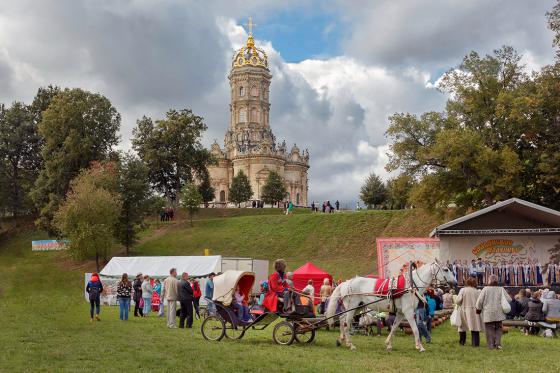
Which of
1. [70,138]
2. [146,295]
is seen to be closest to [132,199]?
[70,138]

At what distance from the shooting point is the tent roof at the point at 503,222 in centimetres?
2814

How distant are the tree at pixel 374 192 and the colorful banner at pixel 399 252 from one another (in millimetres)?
43344

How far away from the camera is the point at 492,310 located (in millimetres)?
14336

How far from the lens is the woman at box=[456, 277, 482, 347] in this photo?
48.8 feet

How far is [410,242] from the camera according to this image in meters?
32.1

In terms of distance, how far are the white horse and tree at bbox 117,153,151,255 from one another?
120ft

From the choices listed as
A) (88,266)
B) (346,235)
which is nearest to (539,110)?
(346,235)

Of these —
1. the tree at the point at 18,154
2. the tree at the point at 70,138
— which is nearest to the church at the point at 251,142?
the tree at the point at 18,154

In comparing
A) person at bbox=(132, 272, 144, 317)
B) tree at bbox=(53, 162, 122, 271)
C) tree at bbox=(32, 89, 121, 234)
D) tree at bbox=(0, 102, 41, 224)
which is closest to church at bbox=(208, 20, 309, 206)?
tree at bbox=(0, 102, 41, 224)

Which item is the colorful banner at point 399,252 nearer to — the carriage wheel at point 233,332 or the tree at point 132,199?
the carriage wheel at point 233,332

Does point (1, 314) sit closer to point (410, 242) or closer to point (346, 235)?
point (410, 242)

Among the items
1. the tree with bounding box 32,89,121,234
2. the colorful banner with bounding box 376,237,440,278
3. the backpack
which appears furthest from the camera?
the tree with bounding box 32,89,121,234

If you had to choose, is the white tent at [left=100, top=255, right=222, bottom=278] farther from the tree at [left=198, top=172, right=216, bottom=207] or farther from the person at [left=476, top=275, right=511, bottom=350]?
the tree at [left=198, top=172, right=216, bottom=207]

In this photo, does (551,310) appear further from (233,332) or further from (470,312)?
(233,332)
